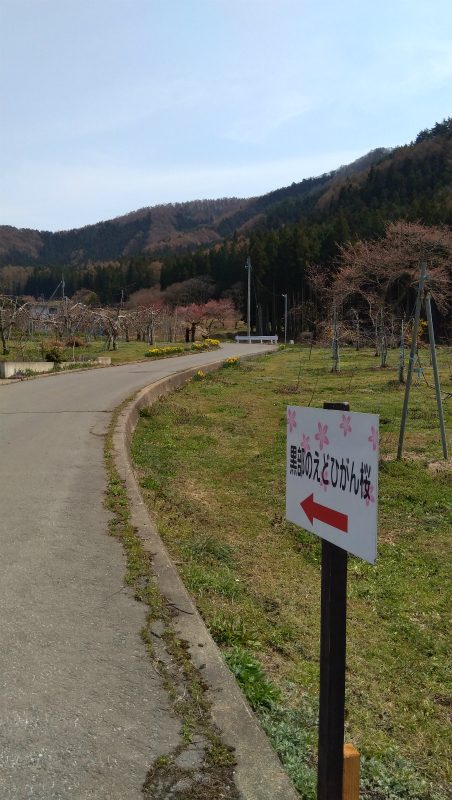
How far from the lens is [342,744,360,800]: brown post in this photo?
1.73 meters

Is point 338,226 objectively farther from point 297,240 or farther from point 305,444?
point 305,444

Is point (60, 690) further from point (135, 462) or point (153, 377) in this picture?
point (153, 377)

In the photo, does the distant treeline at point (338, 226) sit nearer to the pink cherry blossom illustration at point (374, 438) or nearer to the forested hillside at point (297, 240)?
the forested hillside at point (297, 240)

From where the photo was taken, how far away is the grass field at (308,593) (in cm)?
240

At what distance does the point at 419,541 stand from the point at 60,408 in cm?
732

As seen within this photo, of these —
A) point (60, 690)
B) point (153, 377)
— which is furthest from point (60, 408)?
point (60, 690)

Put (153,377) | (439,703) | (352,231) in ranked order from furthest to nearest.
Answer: (352,231) → (153,377) → (439,703)

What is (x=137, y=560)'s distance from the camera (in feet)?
11.7

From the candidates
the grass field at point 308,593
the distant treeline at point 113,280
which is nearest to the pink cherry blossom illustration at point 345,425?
the grass field at point 308,593

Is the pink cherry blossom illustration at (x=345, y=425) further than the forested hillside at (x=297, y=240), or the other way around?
the forested hillside at (x=297, y=240)

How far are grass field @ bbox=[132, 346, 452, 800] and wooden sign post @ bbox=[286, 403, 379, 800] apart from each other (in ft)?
1.32

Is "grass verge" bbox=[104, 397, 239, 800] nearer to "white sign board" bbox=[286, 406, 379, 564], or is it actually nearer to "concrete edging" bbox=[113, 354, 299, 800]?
"concrete edging" bbox=[113, 354, 299, 800]

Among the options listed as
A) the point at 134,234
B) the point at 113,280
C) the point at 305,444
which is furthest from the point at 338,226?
the point at 134,234

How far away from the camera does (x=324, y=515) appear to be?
173 cm
